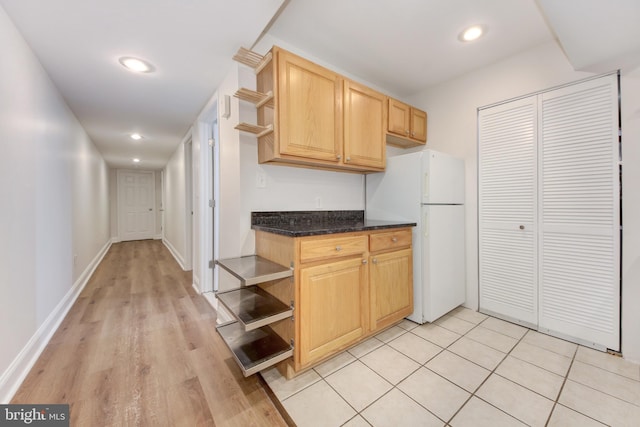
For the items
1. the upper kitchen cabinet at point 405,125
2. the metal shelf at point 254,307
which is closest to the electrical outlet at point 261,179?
the metal shelf at point 254,307

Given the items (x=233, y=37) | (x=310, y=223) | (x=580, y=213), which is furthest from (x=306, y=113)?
(x=580, y=213)

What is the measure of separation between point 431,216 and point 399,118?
1058mm

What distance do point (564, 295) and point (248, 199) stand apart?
2.63 meters

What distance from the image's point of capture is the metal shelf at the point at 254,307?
1.40 meters

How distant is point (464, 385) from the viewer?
148 cm

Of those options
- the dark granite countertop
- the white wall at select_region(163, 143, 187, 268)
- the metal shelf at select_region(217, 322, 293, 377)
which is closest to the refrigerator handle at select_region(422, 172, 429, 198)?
the dark granite countertop

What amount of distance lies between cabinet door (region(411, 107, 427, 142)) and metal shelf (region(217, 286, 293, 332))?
2164 millimetres

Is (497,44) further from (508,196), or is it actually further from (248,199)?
(248,199)

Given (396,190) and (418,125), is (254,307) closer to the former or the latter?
(396,190)

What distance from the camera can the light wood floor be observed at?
4.26 feet

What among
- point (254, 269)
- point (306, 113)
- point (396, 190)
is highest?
point (306, 113)

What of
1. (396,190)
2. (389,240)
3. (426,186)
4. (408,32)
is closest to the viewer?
(408,32)

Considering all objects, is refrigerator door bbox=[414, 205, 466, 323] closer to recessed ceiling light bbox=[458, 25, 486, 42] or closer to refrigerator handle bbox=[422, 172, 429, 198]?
refrigerator handle bbox=[422, 172, 429, 198]

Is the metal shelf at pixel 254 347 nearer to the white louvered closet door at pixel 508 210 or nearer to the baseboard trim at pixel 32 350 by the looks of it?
the baseboard trim at pixel 32 350
